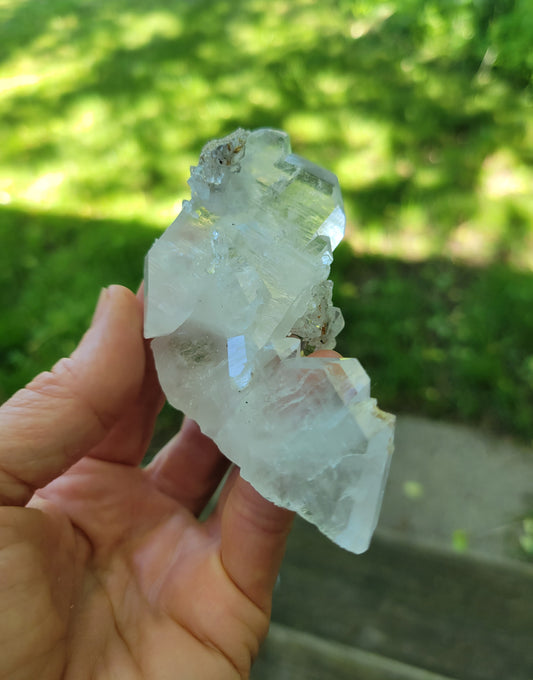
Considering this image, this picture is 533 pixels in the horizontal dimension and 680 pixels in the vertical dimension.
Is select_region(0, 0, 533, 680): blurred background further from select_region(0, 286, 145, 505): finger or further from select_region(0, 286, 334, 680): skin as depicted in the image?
select_region(0, 286, 145, 505): finger

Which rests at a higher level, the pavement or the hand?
the hand

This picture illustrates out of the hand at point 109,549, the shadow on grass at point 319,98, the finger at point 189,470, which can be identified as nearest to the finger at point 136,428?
the hand at point 109,549

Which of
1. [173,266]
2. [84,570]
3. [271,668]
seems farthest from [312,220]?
[271,668]

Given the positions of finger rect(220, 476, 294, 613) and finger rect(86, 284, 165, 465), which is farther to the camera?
finger rect(86, 284, 165, 465)

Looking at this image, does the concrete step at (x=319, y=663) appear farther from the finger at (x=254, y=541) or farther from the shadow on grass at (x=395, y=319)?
the shadow on grass at (x=395, y=319)

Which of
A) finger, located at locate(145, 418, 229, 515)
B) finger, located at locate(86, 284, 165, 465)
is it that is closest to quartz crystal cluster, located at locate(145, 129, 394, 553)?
finger, located at locate(86, 284, 165, 465)

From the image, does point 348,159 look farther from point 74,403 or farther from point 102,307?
point 74,403
